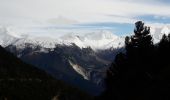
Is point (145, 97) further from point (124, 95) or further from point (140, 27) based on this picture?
point (140, 27)

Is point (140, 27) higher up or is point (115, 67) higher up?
point (140, 27)

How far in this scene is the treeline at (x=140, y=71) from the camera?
8296 centimetres

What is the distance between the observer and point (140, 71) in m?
97.2

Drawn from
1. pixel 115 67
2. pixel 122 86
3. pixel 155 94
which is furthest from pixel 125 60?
pixel 155 94

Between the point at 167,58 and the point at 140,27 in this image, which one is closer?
the point at 167,58

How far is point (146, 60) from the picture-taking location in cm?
10325

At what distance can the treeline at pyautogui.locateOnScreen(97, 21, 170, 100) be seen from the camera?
83.0m

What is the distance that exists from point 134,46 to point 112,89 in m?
12.0

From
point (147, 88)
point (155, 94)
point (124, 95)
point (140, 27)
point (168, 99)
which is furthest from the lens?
point (140, 27)

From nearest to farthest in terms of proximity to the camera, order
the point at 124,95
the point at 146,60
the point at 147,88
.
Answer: the point at 147,88, the point at 124,95, the point at 146,60

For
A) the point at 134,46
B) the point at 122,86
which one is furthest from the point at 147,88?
the point at 134,46

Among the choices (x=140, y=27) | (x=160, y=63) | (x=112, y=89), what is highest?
(x=140, y=27)

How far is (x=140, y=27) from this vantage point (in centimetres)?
11019

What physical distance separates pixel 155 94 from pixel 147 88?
8011mm
